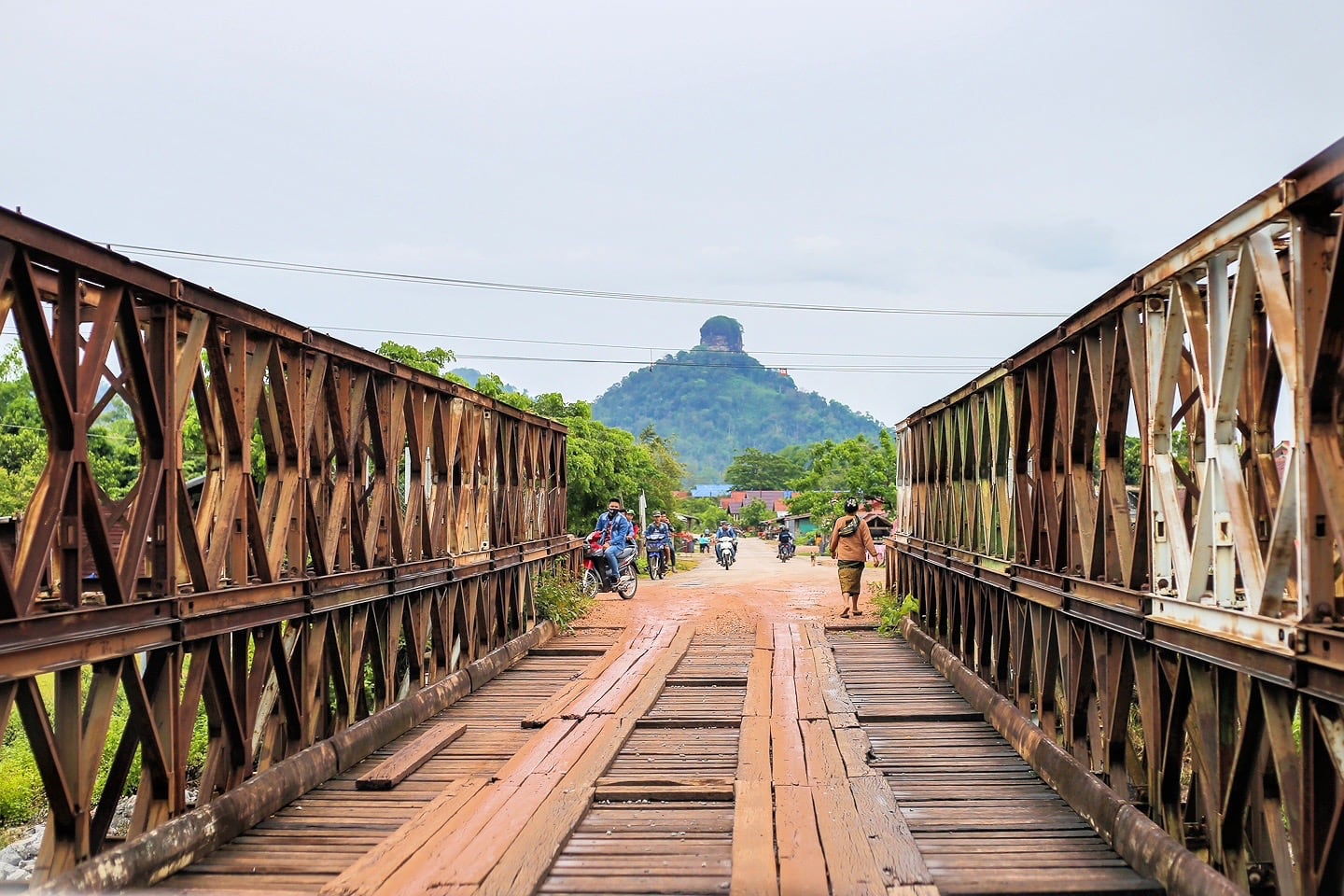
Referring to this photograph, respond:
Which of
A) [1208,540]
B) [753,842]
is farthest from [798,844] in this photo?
[1208,540]

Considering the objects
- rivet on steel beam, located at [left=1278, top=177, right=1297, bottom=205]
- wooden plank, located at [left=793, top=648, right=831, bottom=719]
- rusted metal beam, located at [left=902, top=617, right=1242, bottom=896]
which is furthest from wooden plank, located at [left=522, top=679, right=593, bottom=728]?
rivet on steel beam, located at [left=1278, top=177, right=1297, bottom=205]

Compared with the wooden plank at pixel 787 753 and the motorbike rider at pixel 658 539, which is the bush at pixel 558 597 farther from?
the motorbike rider at pixel 658 539

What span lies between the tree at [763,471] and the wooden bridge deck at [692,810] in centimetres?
11353

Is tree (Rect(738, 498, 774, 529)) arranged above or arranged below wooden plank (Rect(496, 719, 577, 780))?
above

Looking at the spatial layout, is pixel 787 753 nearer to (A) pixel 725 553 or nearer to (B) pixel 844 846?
(B) pixel 844 846

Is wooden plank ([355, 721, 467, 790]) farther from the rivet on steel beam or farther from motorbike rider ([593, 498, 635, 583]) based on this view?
motorbike rider ([593, 498, 635, 583])

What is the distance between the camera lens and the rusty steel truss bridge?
14.4 ft

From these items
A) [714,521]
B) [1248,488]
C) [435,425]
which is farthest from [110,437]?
[714,521]

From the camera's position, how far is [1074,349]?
24.6 feet

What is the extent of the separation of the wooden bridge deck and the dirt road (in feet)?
20.6

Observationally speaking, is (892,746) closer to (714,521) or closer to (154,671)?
(154,671)

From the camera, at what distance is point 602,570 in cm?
2192

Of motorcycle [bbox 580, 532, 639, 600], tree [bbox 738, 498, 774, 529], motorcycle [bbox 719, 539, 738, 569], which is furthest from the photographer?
tree [bbox 738, 498, 774, 529]

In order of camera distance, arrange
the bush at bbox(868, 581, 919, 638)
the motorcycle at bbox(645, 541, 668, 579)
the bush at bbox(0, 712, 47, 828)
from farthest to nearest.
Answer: the motorcycle at bbox(645, 541, 668, 579), the bush at bbox(0, 712, 47, 828), the bush at bbox(868, 581, 919, 638)
